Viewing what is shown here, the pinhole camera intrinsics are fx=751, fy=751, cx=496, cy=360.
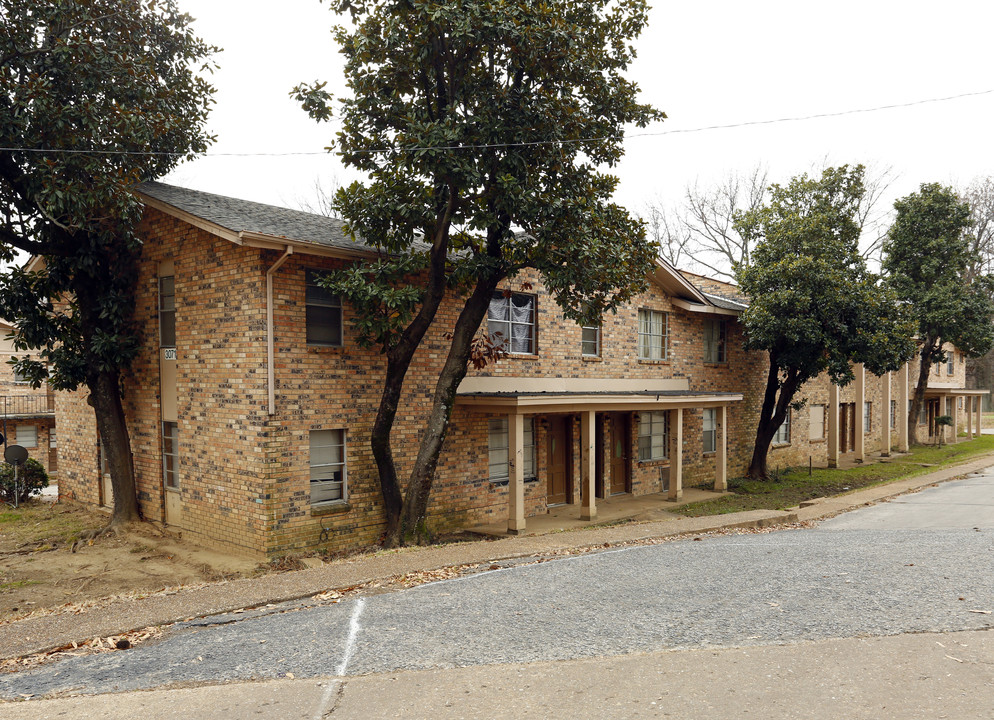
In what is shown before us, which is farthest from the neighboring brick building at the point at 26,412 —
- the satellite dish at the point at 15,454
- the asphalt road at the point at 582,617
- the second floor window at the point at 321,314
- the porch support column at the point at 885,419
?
the porch support column at the point at 885,419

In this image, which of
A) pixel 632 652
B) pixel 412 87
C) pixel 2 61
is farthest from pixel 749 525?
pixel 2 61

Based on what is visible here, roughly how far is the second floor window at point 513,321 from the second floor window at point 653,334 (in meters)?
4.40

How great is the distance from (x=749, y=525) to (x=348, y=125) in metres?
9.93

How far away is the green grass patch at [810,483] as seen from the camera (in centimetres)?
1862

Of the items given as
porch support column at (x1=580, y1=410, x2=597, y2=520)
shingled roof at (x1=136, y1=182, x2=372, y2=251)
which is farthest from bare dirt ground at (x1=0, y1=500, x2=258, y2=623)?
porch support column at (x1=580, y1=410, x2=597, y2=520)

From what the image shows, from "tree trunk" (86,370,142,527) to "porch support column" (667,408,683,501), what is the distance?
12.3m

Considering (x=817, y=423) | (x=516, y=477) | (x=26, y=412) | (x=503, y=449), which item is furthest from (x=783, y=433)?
(x=26, y=412)

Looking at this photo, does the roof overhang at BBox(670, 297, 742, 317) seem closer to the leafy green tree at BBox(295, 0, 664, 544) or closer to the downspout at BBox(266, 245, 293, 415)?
the leafy green tree at BBox(295, 0, 664, 544)

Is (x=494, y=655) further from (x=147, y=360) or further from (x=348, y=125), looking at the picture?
(x=147, y=360)

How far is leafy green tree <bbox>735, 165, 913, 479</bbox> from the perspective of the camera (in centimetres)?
2058

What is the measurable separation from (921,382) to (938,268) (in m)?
6.07

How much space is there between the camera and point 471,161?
12109mm

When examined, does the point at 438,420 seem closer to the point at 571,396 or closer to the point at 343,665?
the point at 571,396

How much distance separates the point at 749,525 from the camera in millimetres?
13508
